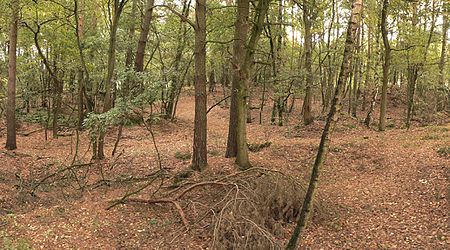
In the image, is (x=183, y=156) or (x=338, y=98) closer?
(x=338, y=98)

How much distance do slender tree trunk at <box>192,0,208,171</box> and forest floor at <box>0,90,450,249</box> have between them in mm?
489

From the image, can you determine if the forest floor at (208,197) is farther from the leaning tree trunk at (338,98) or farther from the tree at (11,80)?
the leaning tree trunk at (338,98)

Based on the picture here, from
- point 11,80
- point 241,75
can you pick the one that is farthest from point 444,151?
point 11,80

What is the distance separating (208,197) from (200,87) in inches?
123

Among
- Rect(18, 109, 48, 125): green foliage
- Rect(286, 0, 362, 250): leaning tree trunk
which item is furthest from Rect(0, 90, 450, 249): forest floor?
Rect(18, 109, 48, 125): green foliage

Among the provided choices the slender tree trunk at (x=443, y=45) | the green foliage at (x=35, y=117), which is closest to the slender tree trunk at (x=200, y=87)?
the slender tree trunk at (x=443, y=45)

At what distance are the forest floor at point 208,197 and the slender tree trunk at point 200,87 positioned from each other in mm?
489

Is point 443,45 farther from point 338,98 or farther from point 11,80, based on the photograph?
point 11,80

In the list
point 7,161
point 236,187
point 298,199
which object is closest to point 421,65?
point 298,199

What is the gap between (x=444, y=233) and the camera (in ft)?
24.0

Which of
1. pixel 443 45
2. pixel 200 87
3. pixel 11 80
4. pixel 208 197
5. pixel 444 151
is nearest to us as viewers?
pixel 208 197

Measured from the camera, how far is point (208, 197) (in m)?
8.62

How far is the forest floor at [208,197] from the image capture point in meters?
7.22

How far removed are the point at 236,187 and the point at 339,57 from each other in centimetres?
1900
